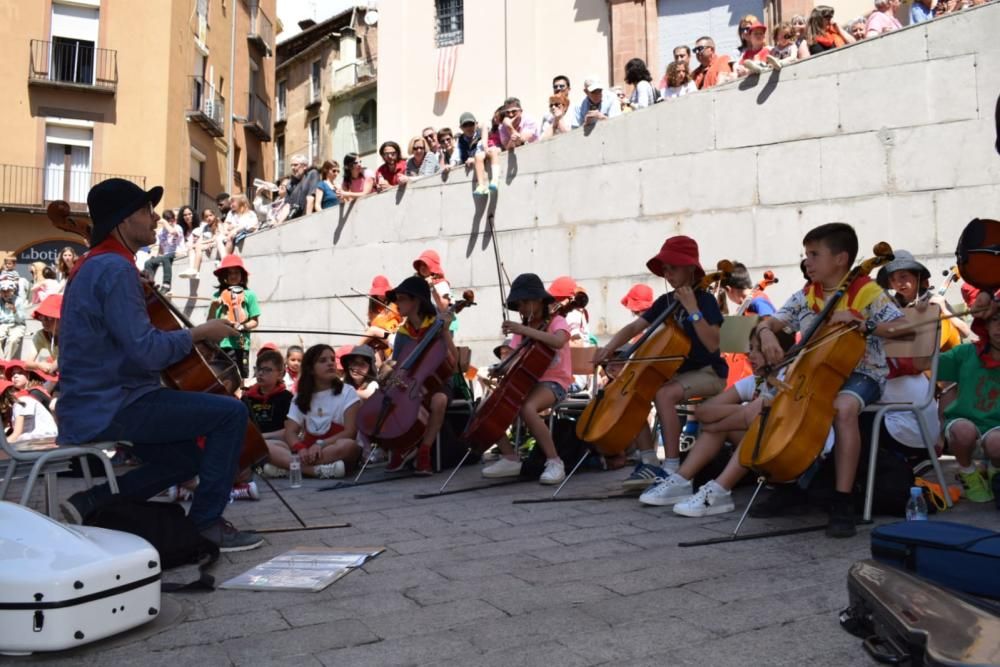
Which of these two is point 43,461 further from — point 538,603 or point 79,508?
point 538,603

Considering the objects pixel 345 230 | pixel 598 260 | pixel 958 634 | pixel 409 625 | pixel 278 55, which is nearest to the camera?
pixel 958 634

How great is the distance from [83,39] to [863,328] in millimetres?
26281

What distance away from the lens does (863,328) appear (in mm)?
4262

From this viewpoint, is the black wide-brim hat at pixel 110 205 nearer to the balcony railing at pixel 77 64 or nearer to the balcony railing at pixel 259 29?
the balcony railing at pixel 77 64

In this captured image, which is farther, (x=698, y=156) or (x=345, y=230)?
(x=345, y=230)

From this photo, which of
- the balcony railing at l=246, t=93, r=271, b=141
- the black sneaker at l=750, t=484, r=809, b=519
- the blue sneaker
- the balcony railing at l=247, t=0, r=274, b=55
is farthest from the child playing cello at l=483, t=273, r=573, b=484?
the balcony railing at l=247, t=0, r=274, b=55

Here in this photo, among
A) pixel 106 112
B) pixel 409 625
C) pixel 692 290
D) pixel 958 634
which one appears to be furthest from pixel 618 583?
pixel 106 112

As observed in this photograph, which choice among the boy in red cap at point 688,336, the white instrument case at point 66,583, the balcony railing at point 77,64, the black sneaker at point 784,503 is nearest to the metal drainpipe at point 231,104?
the balcony railing at point 77,64

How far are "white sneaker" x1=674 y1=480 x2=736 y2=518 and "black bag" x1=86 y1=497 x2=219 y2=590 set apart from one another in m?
2.26

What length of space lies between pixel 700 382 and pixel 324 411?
3.00 meters

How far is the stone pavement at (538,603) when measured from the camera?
285 cm

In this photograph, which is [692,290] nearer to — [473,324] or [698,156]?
[698,156]

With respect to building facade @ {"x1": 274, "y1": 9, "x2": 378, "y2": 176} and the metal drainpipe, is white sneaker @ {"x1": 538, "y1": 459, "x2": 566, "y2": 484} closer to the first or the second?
building facade @ {"x1": 274, "y1": 9, "x2": 378, "y2": 176}

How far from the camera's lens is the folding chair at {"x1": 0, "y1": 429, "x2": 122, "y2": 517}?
3.65 metres
